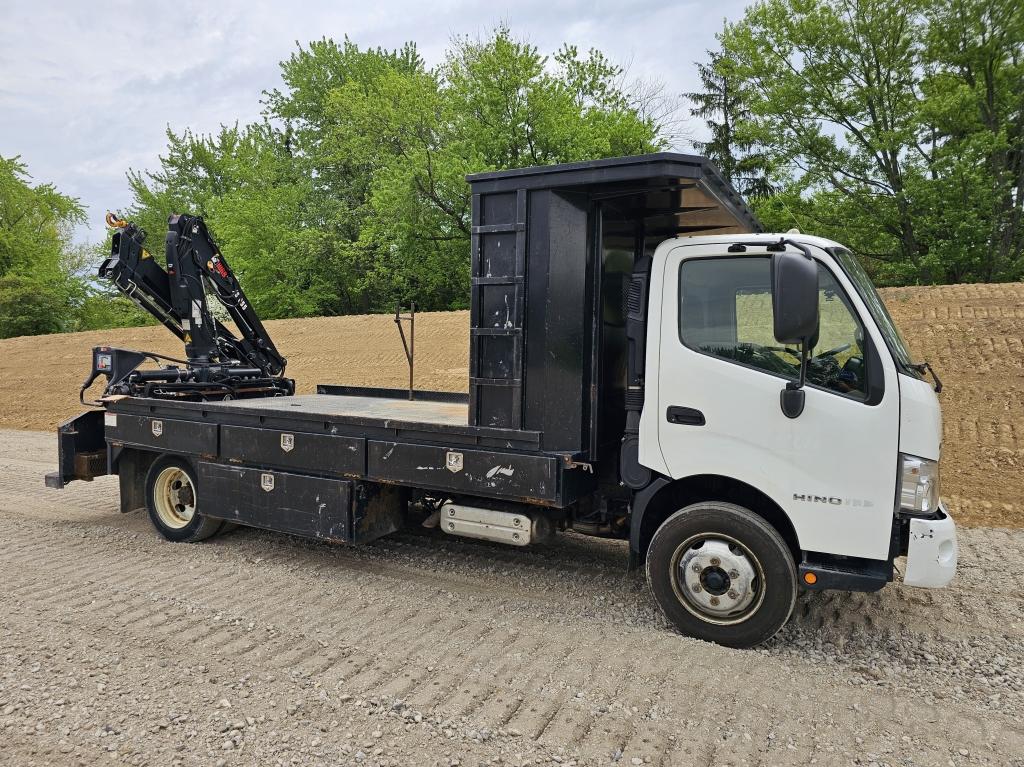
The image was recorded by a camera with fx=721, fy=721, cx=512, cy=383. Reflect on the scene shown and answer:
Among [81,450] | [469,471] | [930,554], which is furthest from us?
[81,450]

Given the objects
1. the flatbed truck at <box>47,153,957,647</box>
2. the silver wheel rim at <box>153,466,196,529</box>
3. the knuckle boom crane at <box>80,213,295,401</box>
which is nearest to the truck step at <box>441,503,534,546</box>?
the flatbed truck at <box>47,153,957,647</box>

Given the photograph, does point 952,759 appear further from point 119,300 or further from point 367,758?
point 119,300

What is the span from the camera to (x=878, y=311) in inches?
168

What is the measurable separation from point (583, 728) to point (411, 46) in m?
46.0

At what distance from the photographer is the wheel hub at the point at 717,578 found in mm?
4281

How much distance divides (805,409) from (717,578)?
114cm

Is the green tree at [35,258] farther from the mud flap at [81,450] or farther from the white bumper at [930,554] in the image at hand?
the white bumper at [930,554]

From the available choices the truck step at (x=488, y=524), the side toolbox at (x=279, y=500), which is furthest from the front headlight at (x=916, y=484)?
the side toolbox at (x=279, y=500)

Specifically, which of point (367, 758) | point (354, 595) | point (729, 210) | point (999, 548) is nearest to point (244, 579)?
point (354, 595)

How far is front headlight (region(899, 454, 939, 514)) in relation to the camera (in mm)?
3943

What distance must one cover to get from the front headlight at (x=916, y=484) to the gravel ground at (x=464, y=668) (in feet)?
3.18

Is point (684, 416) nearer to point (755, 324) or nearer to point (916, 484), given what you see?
point (755, 324)

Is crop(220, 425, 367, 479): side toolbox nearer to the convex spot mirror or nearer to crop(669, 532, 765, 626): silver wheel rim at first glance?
crop(669, 532, 765, 626): silver wheel rim

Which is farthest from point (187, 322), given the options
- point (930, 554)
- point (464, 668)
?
point (930, 554)
